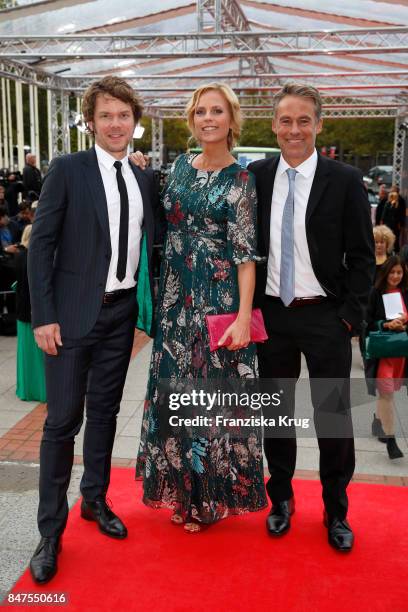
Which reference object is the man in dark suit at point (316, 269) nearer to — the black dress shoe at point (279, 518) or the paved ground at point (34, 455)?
the black dress shoe at point (279, 518)

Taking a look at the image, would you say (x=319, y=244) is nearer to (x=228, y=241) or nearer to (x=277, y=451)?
(x=228, y=241)

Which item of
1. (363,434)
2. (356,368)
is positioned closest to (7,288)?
(356,368)

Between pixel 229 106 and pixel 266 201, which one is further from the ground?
pixel 229 106

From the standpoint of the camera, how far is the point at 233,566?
2830mm

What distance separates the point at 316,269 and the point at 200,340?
60 centimetres

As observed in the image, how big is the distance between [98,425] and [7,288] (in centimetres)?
544

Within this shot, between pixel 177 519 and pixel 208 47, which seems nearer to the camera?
pixel 177 519

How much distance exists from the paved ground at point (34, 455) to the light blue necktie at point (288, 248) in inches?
58.0

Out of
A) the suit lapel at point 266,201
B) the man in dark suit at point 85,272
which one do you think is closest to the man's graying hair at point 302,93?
the suit lapel at point 266,201

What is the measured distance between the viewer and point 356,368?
638 centimetres

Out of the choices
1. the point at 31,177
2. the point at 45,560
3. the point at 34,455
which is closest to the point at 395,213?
the point at 31,177

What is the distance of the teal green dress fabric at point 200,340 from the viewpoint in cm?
280

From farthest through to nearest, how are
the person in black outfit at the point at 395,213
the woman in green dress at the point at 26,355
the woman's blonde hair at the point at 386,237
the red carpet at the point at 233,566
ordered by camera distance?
the person in black outfit at the point at 395,213 → the woman's blonde hair at the point at 386,237 → the woman in green dress at the point at 26,355 → the red carpet at the point at 233,566

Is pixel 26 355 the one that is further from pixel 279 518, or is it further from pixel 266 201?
pixel 266 201
